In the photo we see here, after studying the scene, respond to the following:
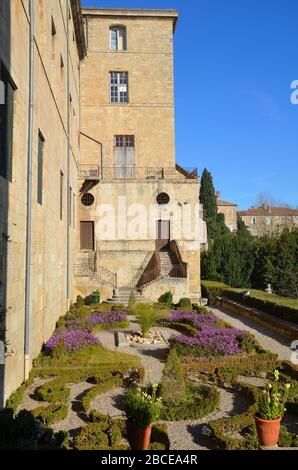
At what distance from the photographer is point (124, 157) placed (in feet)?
96.3

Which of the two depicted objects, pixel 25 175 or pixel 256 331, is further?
pixel 256 331

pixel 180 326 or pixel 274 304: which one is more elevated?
pixel 274 304

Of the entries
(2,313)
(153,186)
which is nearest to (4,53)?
(2,313)

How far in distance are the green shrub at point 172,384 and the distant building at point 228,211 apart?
247 feet

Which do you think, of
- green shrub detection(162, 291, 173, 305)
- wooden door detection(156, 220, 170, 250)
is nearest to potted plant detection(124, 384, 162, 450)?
green shrub detection(162, 291, 173, 305)

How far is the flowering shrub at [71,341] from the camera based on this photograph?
1127 cm

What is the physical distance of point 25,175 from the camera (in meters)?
9.16

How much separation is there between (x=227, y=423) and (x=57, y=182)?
10.7 meters

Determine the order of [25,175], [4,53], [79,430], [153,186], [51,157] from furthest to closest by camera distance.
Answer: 1. [153,186]
2. [51,157]
3. [25,175]
4. [4,53]
5. [79,430]

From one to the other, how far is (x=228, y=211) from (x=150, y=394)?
252 feet

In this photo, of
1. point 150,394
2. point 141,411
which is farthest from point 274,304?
point 141,411

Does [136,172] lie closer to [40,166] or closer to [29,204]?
[40,166]

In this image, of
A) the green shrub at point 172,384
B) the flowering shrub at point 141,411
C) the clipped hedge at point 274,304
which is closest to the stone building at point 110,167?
the clipped hedge at point 274,304
